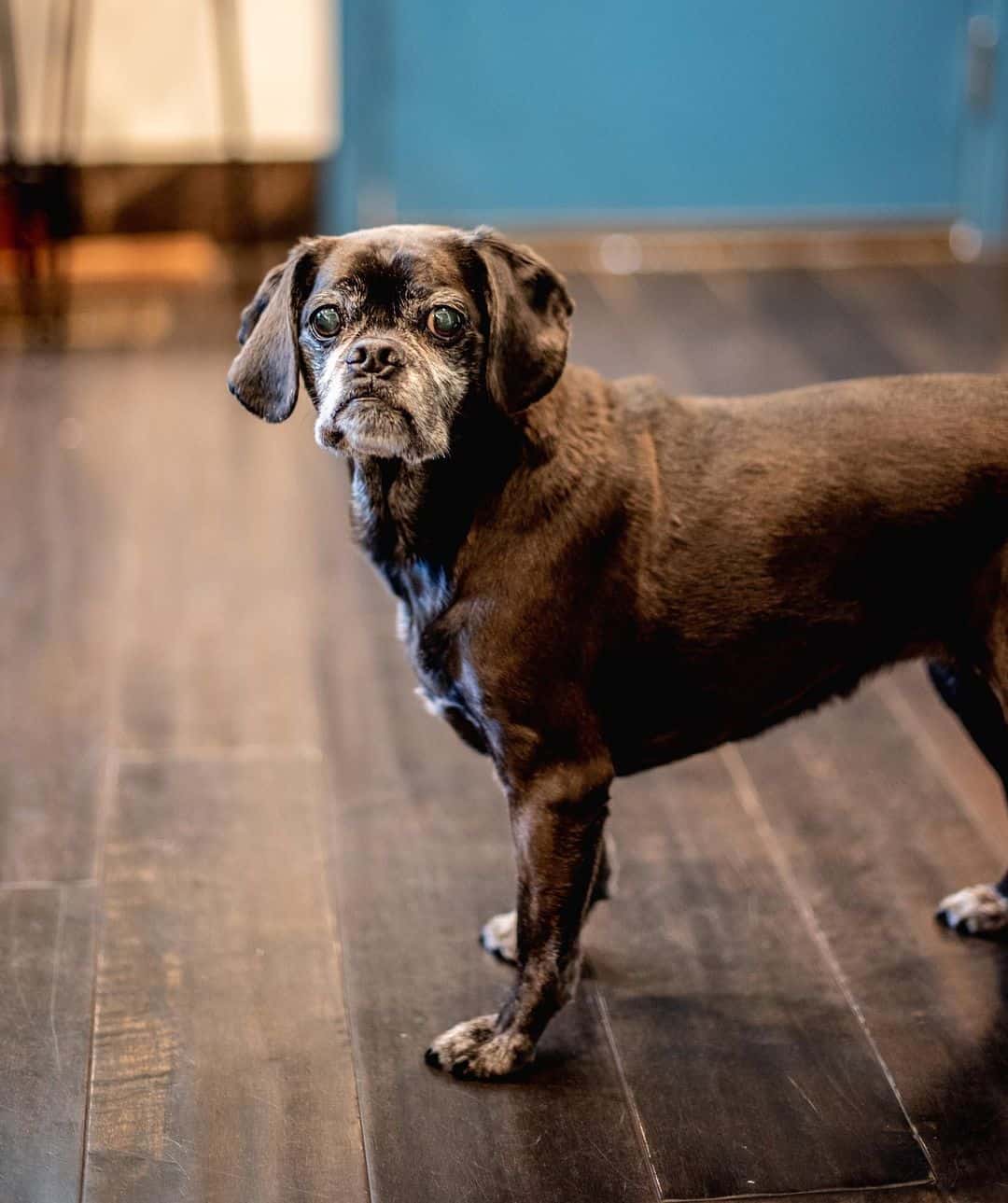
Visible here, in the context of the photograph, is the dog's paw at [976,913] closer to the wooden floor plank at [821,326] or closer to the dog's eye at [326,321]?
the dog's eye at [326,321]

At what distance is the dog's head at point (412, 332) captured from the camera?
1914 millimetres

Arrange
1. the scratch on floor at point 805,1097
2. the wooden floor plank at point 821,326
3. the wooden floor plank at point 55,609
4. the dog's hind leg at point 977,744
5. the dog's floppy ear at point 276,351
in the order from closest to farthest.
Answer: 1. the dog's floppy ear at point 276,351
2. the scratch on floor at point 805,1097
3. the dog's hind leg at point 977,744
4. the wooden floor plank at point 55,609
5. the wooden floor plank at point 821,326

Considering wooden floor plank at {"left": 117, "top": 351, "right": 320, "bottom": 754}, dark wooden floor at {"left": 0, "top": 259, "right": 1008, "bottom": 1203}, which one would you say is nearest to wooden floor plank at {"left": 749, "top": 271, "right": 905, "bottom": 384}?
wooden floor plank at {"left": 117, "top": 351, "right": 320, "bottom": 754}

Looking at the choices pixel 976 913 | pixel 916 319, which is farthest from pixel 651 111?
pixel 976 913

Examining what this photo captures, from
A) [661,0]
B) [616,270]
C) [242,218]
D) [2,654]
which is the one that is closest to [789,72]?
[661,0]

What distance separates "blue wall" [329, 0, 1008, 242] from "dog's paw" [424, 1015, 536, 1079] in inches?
130

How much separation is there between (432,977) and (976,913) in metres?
0.78

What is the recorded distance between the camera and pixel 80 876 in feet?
8.30

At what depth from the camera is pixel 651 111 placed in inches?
199

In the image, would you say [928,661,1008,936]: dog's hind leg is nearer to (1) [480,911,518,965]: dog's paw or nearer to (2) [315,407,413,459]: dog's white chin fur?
(1) [480,911,518,965]: dog's paw

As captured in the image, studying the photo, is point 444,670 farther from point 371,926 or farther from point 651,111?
point 651,111

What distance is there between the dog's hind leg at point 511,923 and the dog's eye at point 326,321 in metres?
0.80

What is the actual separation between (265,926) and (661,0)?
133 inches

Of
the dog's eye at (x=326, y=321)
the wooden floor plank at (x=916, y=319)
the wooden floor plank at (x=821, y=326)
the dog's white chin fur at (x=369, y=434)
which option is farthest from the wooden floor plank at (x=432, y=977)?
the wooden floor plank at (x=916, y=319)
